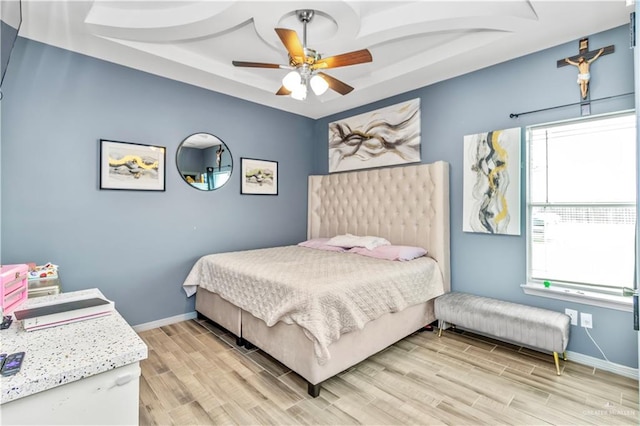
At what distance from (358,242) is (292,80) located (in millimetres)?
2001

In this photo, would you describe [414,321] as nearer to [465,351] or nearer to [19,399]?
[465,351]

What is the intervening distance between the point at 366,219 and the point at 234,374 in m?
2.34

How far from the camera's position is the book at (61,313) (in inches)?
42.9

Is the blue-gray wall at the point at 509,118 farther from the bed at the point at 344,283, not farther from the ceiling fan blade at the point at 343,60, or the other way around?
the ceiling fan blade at the point at 343,60

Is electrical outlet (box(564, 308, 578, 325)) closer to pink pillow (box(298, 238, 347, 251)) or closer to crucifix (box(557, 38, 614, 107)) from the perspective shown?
crucifix (box(557, 38, 614, 107))

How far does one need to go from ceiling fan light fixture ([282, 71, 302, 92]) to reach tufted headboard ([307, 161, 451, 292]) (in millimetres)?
1764

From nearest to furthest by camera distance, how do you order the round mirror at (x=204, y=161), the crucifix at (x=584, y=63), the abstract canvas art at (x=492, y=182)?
1. the crucifix at (x=584, y=63)
2. the abstract canvas art at (x=492, y=182)
3. the round mirror at (x=204, y=161)

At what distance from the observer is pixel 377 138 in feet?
13.3

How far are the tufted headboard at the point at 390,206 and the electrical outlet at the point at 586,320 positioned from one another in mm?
1109

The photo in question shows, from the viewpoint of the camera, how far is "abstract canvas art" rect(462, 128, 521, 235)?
292 centimetres

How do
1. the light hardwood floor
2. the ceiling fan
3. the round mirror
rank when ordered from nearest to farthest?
the light hardwood floor < the ceiling fan < the round mirror

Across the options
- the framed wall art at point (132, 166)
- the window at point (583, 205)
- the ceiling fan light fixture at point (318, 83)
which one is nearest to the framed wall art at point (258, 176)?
the framed wall art at point (132, 166)

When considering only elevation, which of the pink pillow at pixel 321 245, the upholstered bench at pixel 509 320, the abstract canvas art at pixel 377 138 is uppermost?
the abstract canvas art at pixel 377 138

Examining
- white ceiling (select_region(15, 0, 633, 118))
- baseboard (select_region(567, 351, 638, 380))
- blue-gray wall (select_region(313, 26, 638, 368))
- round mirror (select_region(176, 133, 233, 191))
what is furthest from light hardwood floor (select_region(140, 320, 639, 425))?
white ceiling (select_region(15, 0, 633, 118))
